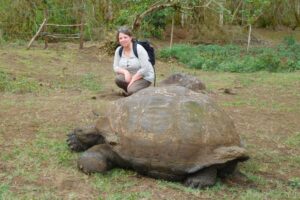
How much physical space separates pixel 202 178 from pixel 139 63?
233cm

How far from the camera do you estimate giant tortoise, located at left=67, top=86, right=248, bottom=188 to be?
12.6 feet

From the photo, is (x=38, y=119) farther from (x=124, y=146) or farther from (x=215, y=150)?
(x=215, y=150)

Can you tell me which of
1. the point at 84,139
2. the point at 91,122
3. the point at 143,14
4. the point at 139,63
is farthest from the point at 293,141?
the point at 143,14

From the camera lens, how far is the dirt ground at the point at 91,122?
3.80 m

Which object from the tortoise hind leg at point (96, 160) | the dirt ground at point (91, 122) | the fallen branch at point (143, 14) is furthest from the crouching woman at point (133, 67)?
the fallen branch at point (143, 14)

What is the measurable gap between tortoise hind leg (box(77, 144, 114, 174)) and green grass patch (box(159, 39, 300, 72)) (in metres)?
8.34

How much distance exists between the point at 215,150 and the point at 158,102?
1.88 feet

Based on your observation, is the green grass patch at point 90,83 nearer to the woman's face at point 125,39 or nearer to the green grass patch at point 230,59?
the woman's face at point 125,39

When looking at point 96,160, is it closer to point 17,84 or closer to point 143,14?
point 17,84

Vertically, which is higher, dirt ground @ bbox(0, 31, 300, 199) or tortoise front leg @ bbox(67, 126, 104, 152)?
tortoise front leg @ bbox(67, 126, 104, 152)

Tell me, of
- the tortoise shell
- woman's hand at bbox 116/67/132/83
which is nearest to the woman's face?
woman's hand at bbox 116/67/132/83

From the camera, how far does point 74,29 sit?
1589 cm

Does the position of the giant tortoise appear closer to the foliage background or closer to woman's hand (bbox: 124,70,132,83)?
woman's hand (bbox: 124,70,132,83)

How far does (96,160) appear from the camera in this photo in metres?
4.04
